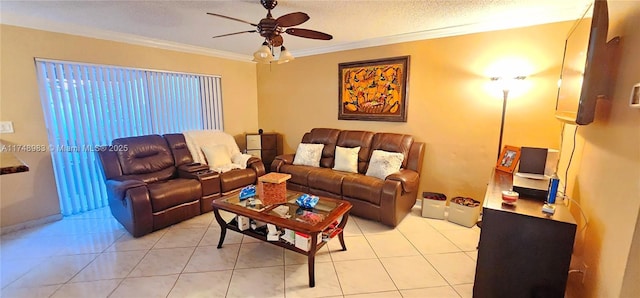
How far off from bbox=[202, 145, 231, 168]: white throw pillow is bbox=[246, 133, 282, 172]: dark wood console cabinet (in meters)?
0.74

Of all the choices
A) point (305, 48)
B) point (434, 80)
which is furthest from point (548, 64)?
point (305, 48)

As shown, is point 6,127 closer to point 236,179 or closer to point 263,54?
point 236,179

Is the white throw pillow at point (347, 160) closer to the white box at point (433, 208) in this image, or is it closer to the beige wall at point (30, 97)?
the white box at point (433, 208)

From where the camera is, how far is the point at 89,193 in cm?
342

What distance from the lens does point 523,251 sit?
157 centimetres

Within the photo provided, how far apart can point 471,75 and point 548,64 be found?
680 millimetres

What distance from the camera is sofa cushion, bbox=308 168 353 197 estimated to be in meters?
3.31

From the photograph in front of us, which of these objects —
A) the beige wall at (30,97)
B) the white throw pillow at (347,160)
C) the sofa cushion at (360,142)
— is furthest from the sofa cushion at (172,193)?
the sofa cushion at (360,142)

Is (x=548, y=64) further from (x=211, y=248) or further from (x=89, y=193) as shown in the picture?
(x=89, y=193)

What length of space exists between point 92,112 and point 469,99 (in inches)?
180

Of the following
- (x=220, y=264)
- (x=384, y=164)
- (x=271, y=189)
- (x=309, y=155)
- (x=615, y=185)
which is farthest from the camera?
(x=309, y=155)

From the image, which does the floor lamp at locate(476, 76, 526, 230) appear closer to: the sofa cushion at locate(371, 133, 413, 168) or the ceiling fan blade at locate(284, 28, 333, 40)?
the sofa cushion at locate(371, 133, 413, 168)

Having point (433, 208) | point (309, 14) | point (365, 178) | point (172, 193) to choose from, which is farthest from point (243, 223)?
point (433, 208)

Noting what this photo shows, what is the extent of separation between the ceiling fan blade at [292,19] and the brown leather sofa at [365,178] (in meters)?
1.85
